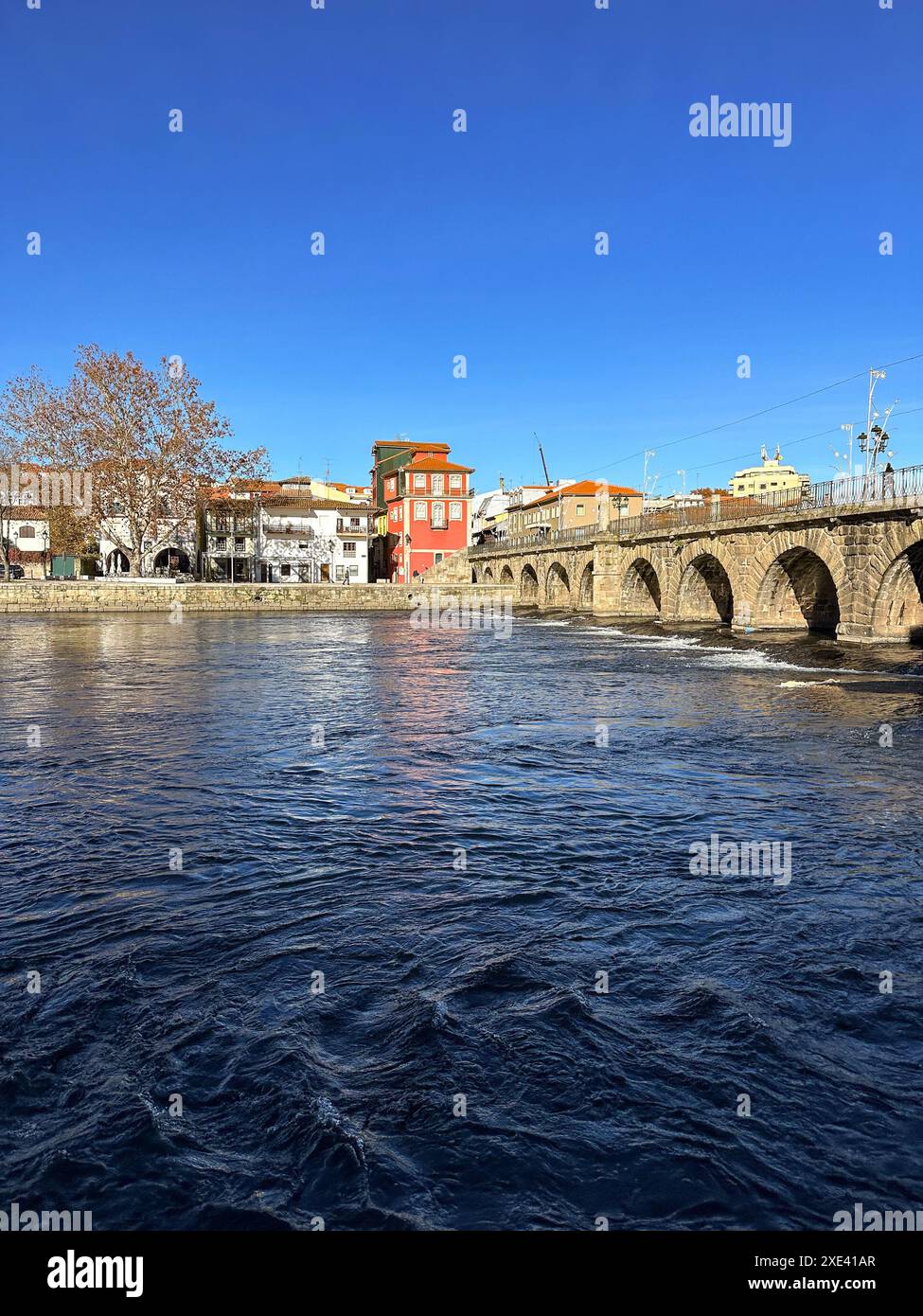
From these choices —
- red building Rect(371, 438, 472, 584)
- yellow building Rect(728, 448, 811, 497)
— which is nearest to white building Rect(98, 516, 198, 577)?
red building Rect(371, 438, 472, 584)

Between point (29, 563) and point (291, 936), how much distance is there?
88.2m

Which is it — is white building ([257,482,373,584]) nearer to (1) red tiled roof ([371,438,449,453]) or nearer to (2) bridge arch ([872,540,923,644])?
(1) red tiled roof ([371,438,449,453])

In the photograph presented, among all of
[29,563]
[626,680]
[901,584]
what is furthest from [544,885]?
[29,563]

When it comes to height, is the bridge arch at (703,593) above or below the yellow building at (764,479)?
below

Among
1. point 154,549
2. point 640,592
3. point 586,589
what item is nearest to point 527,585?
point 586,589

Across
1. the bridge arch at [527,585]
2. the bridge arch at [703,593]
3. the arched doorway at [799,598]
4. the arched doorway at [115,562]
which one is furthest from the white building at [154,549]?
the arched doorway at [799,598]

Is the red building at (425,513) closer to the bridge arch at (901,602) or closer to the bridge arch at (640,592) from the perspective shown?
the bridge arch at (640,592)

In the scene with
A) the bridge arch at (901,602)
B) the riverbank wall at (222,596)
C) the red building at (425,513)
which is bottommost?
the bridge arch at (901,602)

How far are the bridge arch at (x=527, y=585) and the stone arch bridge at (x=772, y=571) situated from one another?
27.0ft

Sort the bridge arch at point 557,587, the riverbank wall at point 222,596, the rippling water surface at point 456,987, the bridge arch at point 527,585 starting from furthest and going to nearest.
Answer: the bridge arch at point 527,585
the bridge arch at point 557,587
the riverbank wall at point 222,596
the rippling water surface at point 456,987

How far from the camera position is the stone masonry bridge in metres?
27.7

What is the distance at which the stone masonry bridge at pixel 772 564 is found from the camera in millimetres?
27656

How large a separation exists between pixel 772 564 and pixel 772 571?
0.66 meters

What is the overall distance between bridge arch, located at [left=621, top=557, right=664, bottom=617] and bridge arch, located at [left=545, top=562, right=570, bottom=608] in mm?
9370
